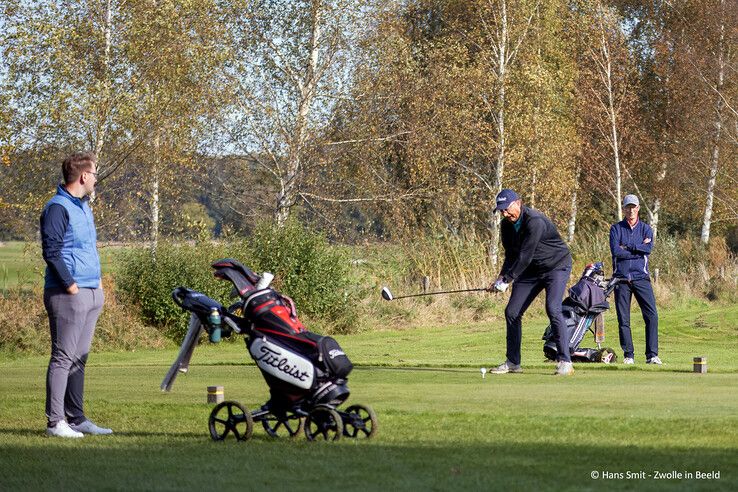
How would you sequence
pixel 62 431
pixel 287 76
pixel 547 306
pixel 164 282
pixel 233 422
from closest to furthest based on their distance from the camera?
pixel 233 422, pixel 62 431, pixel 547 306, pixel 164 282, pixel 287 76

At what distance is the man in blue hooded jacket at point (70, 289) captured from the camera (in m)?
9.16

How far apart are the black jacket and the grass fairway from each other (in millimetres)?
1164

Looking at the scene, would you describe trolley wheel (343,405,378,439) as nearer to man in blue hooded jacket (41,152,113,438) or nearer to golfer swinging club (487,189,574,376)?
man in blue hooded jacket (41,152,113,438)

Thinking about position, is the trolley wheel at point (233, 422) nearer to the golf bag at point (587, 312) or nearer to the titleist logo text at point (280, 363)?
the titleist logo text at point (280, 363)

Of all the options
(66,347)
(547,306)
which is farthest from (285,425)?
(547,306)

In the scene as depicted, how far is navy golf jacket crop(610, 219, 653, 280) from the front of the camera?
51.5 feet

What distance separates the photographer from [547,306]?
1320cm

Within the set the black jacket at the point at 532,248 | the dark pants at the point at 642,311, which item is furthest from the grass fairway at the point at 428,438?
the dark pants at the point at 642,311

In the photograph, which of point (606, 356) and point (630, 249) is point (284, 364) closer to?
point (606, 356)

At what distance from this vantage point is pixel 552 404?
982 centimetres

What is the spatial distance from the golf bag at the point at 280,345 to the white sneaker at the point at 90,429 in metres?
1.30

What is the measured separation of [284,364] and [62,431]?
1.99 metres

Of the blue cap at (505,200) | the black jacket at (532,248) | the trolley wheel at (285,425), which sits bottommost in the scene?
the trolley wheel at (285,425)

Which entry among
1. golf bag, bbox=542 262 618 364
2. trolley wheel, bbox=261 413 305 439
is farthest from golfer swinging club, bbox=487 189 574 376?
trolley wheel, bbox=261 413 305 439
